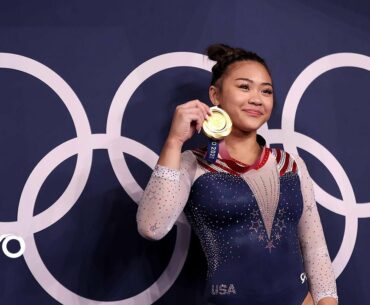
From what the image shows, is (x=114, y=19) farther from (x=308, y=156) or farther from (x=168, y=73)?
(x=308, y=156)

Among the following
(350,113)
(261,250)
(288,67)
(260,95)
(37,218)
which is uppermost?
(288,67)

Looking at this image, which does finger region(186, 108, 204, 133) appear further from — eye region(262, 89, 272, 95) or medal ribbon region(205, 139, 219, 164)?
eye region(262, 89, 272, 95)

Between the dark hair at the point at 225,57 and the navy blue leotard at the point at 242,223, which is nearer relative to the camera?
the navy blue leotard at the point at 242,223

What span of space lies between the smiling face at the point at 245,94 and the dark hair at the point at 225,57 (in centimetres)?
2

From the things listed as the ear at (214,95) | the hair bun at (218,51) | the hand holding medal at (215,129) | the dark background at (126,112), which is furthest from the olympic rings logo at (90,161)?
the hand holding medal at (215,129)

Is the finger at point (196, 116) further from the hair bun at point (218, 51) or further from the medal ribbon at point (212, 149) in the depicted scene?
the hair bun at point (218, 51)

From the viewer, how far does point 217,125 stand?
4.46 feet

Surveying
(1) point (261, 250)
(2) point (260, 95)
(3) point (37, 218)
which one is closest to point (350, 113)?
(2) point (260, 95)

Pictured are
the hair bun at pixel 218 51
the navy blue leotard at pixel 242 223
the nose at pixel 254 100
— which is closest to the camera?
the navy blue leotard at pixel 242 223

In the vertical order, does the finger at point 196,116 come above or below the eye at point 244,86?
below

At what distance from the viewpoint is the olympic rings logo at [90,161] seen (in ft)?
5.24

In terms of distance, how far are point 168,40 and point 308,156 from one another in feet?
1.88

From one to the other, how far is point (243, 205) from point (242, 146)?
7.7 inches

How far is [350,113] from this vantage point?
6.09 ft
